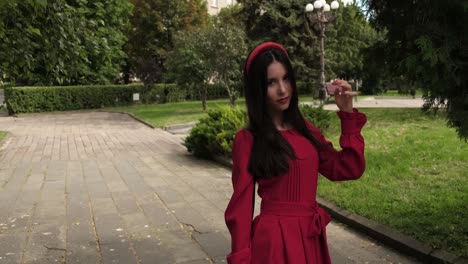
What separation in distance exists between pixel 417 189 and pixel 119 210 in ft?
12.8

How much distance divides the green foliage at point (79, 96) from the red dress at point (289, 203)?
2714 cm

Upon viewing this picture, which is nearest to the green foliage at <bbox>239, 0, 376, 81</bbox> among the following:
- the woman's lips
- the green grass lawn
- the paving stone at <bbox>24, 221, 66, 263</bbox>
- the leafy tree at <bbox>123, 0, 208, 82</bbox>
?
the leafy tree at <bbox>123, 0, 208, 82</bbox>

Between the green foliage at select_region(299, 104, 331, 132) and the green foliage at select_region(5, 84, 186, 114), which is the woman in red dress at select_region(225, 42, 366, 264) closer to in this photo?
the green foliage at select_region(299, 104, 331, 132)

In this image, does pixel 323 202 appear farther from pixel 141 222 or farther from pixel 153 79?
pixel 153 79

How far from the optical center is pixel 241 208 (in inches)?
83.1

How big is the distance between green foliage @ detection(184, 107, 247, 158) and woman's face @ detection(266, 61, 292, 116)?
7.16 meters

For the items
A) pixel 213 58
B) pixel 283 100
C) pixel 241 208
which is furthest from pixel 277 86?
pixel 213 58

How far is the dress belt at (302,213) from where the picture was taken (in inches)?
86.1

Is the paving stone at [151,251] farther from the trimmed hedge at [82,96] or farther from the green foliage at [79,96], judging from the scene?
the green foliage at [79,96]

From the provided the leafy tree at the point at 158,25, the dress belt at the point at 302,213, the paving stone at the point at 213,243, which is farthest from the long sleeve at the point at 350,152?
the leafy tree at the point at 158,25

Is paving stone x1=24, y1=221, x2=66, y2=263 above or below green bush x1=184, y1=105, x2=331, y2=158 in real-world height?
below

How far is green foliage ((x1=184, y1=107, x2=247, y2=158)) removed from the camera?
9617 mm

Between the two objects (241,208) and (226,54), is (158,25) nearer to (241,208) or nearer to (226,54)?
(226,54)

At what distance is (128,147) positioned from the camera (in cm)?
1277
